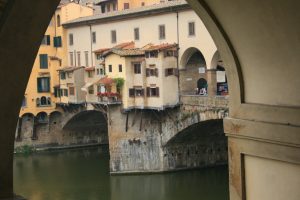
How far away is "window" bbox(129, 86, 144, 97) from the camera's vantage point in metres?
27.7

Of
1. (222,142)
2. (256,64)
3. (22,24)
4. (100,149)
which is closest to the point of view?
(22,24)

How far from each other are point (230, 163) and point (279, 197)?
0.51m

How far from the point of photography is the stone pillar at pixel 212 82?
25250 mm

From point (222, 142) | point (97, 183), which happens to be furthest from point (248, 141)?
point (222, 142)

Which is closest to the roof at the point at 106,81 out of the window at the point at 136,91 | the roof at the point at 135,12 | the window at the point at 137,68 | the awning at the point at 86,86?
the window at the point at 136,91

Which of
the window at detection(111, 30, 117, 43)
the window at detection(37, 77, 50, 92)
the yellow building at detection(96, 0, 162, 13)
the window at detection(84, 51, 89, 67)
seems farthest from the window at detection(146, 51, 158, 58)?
the window at detection(37, 77, 50, 92)

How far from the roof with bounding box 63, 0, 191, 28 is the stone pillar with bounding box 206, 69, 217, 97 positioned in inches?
114

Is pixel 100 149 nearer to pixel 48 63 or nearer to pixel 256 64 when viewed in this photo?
pixel 48 63

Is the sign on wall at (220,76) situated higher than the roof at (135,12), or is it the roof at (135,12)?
the roof at (135,12)

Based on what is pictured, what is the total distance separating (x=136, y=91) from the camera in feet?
91.5

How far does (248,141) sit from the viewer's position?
387 centimetres

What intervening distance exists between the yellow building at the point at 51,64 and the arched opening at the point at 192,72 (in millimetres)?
11859

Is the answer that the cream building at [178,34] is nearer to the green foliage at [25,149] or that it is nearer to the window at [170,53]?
the window at [170,53]

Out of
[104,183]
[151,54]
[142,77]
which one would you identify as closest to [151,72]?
[142,77]
